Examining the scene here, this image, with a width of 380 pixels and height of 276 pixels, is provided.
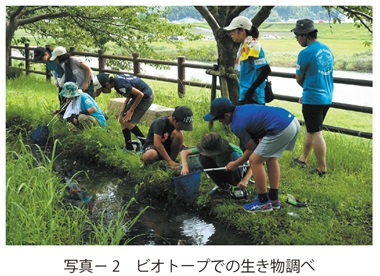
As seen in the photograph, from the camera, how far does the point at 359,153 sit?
608 cm

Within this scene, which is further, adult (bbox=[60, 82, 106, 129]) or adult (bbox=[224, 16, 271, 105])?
adult (bbox=[60, 82, 106, 129])

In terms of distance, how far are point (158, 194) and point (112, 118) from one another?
2.89 m

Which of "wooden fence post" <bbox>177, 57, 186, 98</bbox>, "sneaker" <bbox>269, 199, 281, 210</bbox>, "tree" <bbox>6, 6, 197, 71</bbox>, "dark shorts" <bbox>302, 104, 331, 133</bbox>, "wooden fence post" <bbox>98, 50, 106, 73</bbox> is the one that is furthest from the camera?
"wooden fence post" <bbox>98, 50, 106, 73</bbox>

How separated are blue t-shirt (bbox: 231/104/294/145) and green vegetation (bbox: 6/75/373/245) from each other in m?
0.77

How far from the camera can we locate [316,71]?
538 centimetres

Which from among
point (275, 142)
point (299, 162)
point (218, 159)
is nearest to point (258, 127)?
point (275, 142)

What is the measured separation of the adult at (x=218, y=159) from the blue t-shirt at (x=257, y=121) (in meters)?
0.43

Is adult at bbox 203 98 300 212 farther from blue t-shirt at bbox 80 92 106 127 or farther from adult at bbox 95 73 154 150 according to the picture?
blue t-shirt at bbox 80 92 106 127

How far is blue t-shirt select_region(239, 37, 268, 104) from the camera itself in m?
5.37

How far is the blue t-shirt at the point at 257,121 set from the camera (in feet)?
14.5

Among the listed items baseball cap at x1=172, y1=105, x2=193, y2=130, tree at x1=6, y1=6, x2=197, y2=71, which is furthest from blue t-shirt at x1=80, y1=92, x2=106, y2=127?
tree at x1=6, y1=6, x2=197, y2=71

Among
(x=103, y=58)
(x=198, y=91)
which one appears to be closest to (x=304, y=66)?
(x=198, y=91)

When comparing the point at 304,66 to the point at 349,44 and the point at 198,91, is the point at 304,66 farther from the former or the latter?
the point at 349,44

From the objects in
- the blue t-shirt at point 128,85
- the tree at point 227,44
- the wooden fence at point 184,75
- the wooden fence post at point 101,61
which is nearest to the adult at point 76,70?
the blue t-shirt at point 128,85
